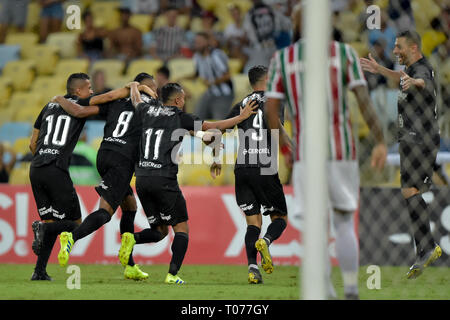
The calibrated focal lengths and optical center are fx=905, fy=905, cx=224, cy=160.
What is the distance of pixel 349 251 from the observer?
17.7 feet

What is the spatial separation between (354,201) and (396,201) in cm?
496

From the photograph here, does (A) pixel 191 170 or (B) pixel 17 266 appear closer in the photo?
(B) pixel 17 266

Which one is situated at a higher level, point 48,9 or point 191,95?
point 48,9

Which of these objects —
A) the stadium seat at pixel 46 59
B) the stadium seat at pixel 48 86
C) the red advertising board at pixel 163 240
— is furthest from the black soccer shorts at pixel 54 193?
the stadium seat at pixel 46 59

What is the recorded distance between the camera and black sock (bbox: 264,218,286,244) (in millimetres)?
7775

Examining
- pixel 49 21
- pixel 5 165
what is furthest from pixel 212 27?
pixel 5 165

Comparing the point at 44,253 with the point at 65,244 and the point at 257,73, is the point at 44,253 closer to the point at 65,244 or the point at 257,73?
the point at 65,244

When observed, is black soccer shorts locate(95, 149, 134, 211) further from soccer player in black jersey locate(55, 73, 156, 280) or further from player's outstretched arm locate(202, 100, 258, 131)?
player's outstretched arm locate(202, 100, 258, 131)

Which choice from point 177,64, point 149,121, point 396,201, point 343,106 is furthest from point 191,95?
point 343,106

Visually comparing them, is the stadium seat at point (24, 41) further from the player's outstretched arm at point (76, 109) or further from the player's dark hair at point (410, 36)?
the player's dark hair at point (410, 36)

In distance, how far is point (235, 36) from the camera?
1443 centimetres

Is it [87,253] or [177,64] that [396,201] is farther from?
[177,64]

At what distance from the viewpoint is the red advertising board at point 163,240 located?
10898 millimetres
